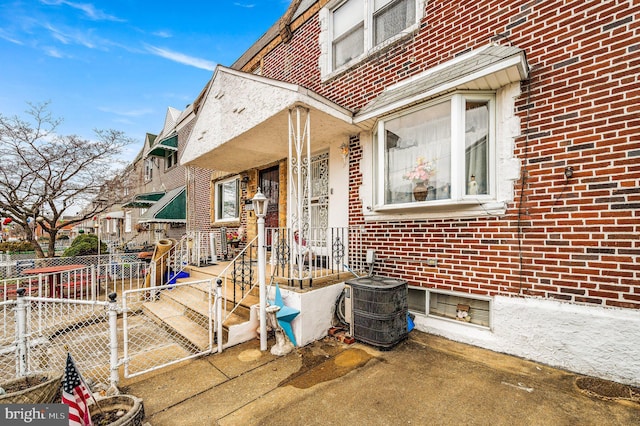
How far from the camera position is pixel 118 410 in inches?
92.2

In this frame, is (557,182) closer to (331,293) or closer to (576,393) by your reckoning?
(576,393)

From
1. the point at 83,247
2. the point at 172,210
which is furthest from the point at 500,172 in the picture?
the point at 83,247

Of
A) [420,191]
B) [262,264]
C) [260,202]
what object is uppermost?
[420,191]

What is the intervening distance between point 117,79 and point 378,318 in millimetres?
16325

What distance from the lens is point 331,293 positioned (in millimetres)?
4469

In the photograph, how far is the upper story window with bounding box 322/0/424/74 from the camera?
496cm

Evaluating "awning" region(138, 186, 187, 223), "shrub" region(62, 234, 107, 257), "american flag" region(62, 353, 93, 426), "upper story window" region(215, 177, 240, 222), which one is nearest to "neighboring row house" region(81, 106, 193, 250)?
"awning" region(138, 186, 187, 223)

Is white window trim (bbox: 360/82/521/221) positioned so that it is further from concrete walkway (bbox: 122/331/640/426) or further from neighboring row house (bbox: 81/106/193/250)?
neighboring row house (bbox: 81/106/193/250)

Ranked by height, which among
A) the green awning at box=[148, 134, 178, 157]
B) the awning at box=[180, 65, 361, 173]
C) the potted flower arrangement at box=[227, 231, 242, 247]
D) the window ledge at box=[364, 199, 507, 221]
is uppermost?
the green awning at box=[148, 134, 178, 157]

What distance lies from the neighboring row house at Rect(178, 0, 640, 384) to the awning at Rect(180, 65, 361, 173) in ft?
0.16

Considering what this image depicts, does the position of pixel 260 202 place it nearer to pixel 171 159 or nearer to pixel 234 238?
pixel 234 238

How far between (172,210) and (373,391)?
11416 millimetres

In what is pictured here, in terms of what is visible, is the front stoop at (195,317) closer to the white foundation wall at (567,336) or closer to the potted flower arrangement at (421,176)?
the potted flower arrangement at (421,176)

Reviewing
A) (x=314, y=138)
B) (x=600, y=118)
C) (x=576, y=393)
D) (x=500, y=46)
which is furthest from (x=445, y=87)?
(x=576, y=393)
